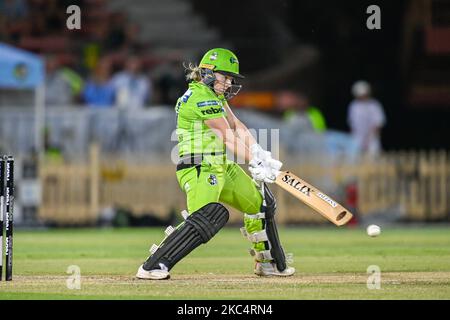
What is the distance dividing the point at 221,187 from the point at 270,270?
3.80ft

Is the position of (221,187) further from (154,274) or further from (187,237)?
(154,274)

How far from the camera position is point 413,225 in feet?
74.5

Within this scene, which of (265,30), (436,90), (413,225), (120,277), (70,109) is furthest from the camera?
(265,30)

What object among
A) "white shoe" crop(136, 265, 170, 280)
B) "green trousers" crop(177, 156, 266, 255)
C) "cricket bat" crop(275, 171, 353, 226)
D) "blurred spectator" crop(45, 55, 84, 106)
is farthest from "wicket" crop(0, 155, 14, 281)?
"blurred spectator" crop(45, 55, 84, 106)

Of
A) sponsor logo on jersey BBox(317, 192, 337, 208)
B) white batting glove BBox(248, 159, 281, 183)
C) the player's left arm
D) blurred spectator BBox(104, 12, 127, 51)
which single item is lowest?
sponsor logo on jersey BBox(317, 192, 337, 208)

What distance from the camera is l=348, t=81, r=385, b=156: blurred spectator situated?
82.8 feet

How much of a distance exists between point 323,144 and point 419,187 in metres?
2.19

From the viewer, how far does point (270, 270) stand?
12172mm

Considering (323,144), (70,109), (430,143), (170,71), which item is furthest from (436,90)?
(70,109)

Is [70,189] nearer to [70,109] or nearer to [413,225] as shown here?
[70,109]

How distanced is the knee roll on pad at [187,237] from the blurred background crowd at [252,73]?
38.6 feet

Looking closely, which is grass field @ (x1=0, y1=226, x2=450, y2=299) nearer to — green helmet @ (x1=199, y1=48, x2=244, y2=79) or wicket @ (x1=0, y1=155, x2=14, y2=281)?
wicket @ (x1=0, y1=155, x2=14, y2=281)

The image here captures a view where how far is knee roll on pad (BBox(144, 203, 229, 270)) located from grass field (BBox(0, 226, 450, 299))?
23 centimetres

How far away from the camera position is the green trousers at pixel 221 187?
11461mm
